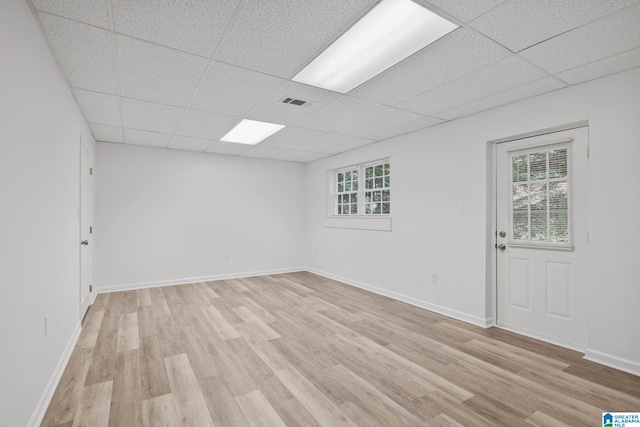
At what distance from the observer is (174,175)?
552 centimetres

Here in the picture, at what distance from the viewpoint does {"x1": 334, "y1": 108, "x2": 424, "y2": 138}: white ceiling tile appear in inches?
140

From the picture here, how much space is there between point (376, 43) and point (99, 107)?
310 cm

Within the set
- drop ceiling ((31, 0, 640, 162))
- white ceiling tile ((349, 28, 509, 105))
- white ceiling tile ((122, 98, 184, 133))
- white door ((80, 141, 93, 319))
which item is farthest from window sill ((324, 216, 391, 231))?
white door ((80, 141, 93, 319))

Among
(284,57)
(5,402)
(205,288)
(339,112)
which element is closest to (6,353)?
(5,402)

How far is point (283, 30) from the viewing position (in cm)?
197

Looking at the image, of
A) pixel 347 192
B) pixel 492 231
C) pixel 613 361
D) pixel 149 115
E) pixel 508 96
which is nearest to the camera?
pixel 613 361

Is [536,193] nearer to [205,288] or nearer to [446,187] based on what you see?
[446,187]

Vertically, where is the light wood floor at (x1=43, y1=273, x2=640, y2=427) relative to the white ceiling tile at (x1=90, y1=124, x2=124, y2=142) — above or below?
below

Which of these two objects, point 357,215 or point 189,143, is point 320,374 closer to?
point 357,215

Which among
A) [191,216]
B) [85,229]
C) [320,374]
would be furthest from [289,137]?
[320,374]

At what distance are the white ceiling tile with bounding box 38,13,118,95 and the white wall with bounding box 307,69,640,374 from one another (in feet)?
11.8

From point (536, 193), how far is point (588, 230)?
0.59 metres

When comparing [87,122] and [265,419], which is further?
[87,122]

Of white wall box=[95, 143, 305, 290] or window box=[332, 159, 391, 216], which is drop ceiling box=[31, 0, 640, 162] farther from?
white wall box=[95, 143, 305, 290]
